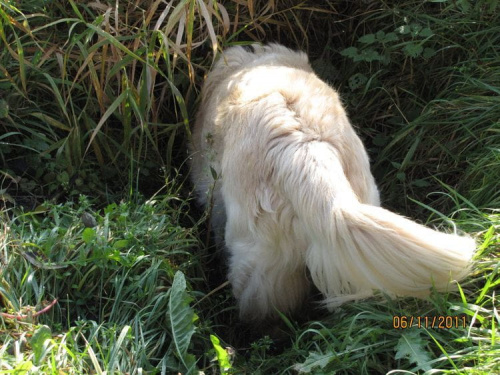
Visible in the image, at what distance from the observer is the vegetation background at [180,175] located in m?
2.44

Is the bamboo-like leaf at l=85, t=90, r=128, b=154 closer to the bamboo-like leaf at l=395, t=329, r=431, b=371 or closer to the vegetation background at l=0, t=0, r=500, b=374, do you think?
the vegetation background at l=0, t=0, r=500, b=374

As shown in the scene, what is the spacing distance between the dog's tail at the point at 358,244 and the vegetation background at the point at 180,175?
0.24 meters

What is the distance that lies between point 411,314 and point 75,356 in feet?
4.35

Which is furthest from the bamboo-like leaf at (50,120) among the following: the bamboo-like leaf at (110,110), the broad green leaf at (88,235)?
the broad green leaf at (88,235)

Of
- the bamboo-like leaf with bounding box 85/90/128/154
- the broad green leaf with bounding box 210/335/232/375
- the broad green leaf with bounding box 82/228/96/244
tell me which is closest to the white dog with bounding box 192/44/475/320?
the broad green leaf with bounding box 210/335/232/375

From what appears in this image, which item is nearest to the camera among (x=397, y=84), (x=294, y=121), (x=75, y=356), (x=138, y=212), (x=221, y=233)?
(x=75, y=356)

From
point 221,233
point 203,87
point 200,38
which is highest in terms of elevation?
point 200,38

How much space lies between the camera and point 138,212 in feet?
10.2

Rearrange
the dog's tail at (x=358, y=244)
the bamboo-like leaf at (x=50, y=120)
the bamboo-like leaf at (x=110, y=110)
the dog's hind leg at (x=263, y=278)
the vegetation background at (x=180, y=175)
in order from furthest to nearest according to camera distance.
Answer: the bamboo-like leaf at (x=50, y=120), the bamboo-like leaf at (x=110, y=110), the dog's hind leg at (x=263, y=278), the vegetation background at (x=180, y=175), the dog's tail at (x=358, y=244)

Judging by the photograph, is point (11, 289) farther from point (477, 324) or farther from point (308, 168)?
point (477, 324)

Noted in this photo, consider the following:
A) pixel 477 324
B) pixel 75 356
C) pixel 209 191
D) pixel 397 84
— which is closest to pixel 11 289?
pixel 75 356

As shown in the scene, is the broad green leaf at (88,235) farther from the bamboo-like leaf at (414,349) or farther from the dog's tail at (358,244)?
the bamboo-like leaf at (414,349)
